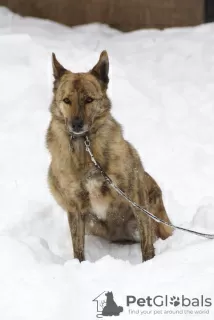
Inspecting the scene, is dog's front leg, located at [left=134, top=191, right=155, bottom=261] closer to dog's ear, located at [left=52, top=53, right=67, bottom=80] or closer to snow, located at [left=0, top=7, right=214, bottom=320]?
snow, located at [left=0, top=7, right=214, bottom=320]

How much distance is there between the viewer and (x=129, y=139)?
8039 millimetres

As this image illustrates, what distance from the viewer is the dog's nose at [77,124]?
15.3 ft

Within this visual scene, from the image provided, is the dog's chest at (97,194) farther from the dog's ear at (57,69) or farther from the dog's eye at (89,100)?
the dog's ear at (57,69)

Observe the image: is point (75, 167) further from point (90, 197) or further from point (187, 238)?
point (187, 238)

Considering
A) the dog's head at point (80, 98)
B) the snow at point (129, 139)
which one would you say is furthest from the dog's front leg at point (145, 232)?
the dog's head at point (80, 98)

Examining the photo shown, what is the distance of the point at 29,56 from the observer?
9.27 meters

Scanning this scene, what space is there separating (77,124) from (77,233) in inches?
44.8

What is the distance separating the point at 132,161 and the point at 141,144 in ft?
9.11

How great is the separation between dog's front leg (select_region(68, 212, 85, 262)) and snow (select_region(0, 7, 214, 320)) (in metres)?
0.25

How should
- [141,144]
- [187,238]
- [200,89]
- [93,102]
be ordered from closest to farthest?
1. [93,102]
2. [187,238]
3. [141,144]
4. [200,89]

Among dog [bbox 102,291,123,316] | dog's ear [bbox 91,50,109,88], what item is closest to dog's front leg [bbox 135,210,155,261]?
dog's ear [bbox 91,50,109,88]

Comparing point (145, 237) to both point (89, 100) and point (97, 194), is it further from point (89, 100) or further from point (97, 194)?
point (89, 100)

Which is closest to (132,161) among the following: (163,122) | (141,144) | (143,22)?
(141,144)

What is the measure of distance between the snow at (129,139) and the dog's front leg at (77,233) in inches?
9.8
